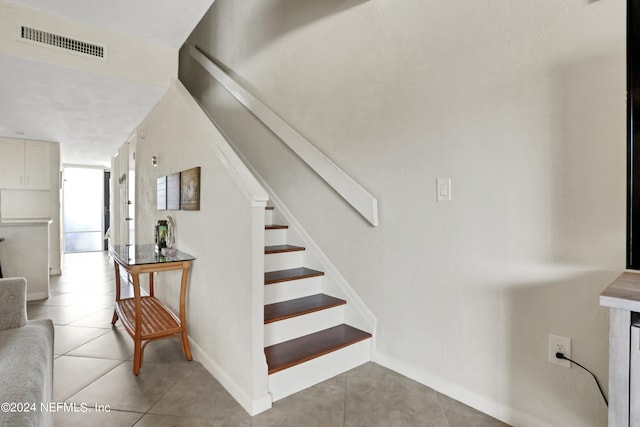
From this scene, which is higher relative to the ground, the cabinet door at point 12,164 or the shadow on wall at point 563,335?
the cabinet door at point 12,164

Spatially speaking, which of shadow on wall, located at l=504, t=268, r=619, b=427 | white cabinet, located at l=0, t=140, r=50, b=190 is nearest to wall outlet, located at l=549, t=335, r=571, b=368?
shadow on wall, located at l=504, t=268, r=619, b=427

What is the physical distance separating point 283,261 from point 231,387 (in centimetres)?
107

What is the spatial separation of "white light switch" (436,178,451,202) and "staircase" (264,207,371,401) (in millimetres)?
1057

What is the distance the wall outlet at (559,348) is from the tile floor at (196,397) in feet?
1.49

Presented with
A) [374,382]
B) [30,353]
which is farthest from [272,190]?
[30,353]

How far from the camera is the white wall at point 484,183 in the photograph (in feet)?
4.66

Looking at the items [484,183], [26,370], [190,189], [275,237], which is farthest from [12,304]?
[484,183]

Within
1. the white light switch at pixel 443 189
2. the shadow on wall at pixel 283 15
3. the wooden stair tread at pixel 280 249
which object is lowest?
the wooden stair tread at pixel 280 249

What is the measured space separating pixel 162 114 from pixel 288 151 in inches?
54.1

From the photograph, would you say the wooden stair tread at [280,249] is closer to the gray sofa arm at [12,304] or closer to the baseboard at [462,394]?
the baseboard at [462,394]

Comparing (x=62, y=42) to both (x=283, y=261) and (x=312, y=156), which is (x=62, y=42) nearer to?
(x=312, y=156)

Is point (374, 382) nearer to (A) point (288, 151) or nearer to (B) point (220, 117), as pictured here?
(A) point (288, 151)

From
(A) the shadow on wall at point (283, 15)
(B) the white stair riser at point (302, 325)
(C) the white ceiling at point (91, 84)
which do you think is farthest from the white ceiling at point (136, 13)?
(B) the white stair riser at point (302, 325)

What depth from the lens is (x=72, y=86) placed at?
3051 millimetres
